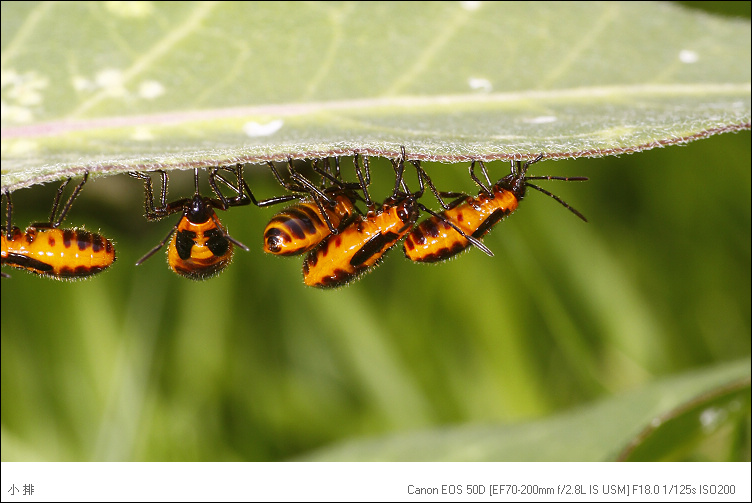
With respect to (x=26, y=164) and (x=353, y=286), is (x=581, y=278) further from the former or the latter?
(x=26, y=164)

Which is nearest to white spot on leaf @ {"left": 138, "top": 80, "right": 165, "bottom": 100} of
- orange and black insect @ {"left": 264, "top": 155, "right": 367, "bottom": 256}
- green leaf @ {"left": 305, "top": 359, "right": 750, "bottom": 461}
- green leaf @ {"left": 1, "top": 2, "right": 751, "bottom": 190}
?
green leaf @ {"left": 1, "top": 2, "right": 751, "bottom": 190}

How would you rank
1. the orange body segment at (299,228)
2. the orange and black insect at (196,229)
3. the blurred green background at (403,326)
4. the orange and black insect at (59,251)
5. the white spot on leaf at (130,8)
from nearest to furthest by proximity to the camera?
the white spot on leaf at (130,8) → the orange body segment at (299,228) → the orange and black insect at (196,229) → the orange and black insect at (59,251) → the blurred green background at (403,326)

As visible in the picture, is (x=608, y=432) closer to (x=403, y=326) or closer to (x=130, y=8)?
(x=403, y=326)

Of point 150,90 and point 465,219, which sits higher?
point 465,219

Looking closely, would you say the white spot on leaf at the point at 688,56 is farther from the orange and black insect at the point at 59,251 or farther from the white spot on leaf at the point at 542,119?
the orange and black insect at the point at 59,251

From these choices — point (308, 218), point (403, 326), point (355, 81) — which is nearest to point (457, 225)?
point (308, 218)

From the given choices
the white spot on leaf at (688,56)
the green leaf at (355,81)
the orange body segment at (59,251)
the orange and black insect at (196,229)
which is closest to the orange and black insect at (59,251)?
the orange body segment at (59,251)
